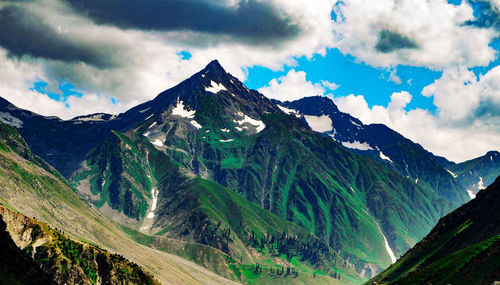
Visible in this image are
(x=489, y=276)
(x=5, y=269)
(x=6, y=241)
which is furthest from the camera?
(x=489, y=276)

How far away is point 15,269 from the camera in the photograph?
148 metres

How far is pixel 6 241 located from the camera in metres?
156

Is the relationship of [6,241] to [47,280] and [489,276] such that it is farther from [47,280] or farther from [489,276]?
[489,276]

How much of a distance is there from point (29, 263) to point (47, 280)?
737cm

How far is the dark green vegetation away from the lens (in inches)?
5694

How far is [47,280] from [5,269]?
13.5m

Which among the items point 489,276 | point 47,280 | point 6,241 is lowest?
point 47,280

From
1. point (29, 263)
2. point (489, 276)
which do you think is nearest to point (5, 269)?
point (29, 263)

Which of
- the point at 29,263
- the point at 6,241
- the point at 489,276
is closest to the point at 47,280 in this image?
the point at 29,263

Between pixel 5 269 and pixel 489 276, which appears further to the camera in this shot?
pixel 489 276

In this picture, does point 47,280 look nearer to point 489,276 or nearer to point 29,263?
point 29,263

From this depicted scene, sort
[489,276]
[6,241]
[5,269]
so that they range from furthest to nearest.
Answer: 1. [489,276]
2. [6,241]
3. [5,269]

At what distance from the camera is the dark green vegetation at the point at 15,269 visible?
14462 centimetres

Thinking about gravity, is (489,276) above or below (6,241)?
above
